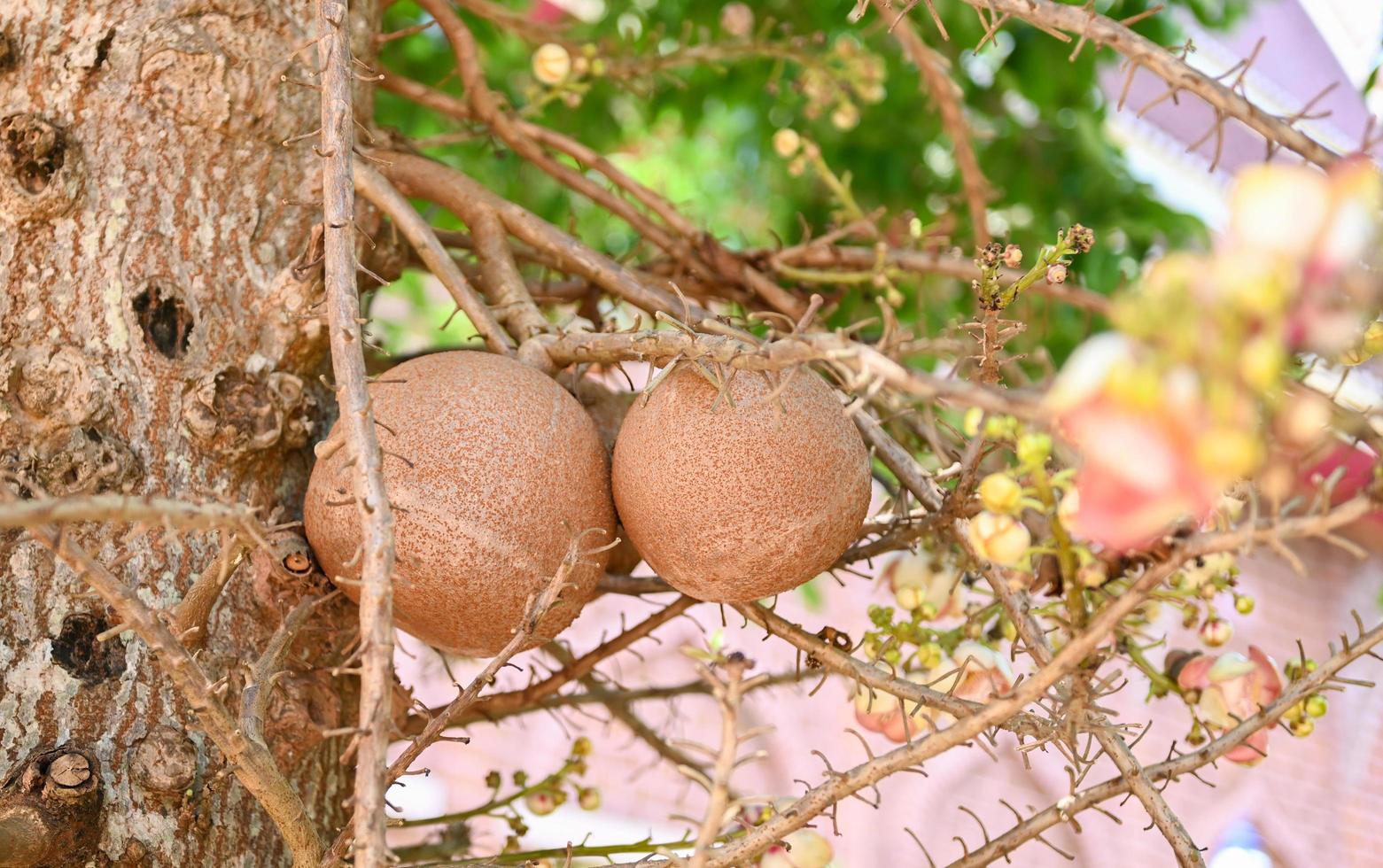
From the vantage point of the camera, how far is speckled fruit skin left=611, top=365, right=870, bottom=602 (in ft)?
3.56

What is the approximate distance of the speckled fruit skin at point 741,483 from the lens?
3.56ft

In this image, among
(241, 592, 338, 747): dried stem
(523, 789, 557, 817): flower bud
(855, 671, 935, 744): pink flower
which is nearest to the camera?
(241, 592, 338, 747): dried stem

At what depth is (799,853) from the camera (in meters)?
1.10

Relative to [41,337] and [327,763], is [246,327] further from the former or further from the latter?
[327,763]

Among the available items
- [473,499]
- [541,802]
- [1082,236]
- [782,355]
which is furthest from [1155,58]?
[541,802]

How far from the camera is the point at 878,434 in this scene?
1293 millimetres

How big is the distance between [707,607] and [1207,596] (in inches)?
136

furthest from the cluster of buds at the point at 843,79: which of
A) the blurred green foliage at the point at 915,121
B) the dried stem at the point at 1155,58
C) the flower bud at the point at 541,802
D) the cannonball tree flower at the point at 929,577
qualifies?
the flower bud at the point at 541,802

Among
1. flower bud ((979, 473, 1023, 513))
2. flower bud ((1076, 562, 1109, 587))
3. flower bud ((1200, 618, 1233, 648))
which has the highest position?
flower bud ((1200, 618, 1233, 648))

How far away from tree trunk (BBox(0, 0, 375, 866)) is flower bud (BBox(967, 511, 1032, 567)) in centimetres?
67

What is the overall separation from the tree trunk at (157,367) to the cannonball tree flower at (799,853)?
48 cm

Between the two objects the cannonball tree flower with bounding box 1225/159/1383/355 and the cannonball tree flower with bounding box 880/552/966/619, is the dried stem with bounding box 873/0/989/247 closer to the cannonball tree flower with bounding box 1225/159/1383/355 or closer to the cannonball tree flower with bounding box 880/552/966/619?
the cannonball tree flower with bounding box 880/552/966/619

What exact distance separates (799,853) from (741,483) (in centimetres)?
33

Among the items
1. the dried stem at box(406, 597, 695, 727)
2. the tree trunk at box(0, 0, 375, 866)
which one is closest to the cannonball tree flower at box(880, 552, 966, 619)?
the dried stem at box(406, 597, 695, 727)
